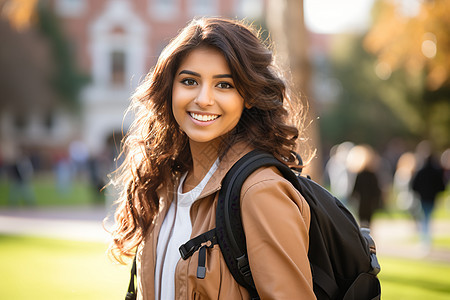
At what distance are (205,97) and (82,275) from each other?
5.98 metres

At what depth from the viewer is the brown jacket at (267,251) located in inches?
72.1

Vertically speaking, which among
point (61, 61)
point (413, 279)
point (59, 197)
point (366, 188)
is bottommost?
point (413, 279)

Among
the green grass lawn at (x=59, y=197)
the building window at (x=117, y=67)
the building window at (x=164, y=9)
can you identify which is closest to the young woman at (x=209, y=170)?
the green grass lawn at (x=59, y=197)

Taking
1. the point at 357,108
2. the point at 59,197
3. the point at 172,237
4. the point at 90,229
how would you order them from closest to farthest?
the point at 172,237
the point at 90,229
the point at 59,197
the point at 357,108

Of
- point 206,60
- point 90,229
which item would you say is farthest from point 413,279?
point 90,229

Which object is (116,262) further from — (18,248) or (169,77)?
(18,248)

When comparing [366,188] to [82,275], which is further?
[366,188]

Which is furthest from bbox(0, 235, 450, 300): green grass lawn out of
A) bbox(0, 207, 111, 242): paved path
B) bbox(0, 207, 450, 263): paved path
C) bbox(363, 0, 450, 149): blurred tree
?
bbox(363, 0, 450, 149): blurred tree

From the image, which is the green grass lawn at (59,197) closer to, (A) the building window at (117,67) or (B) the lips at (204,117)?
(A) the building window at (117,67)

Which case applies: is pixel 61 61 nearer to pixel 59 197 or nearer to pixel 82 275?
pixel 59 197

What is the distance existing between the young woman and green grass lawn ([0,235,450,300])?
300 centimetres

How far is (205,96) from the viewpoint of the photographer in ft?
7.04

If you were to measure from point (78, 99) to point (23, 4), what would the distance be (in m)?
28.4

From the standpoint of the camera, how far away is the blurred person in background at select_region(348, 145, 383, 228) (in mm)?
9570
